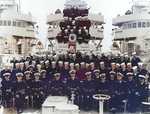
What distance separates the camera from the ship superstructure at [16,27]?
95.0 ft

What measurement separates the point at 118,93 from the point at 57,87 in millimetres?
2238

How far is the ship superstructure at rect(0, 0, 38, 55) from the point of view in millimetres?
28969

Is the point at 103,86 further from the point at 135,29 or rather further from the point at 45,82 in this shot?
the point at 135,29

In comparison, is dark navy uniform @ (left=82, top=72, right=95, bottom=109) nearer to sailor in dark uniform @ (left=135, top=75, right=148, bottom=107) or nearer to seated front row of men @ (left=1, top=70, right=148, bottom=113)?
seated front row of men @ (left=1, top=70, right=148, bottom=113)

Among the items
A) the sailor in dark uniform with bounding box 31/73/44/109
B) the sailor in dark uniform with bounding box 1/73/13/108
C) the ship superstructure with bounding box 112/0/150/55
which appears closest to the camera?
the sailor in dark uniform with bounding box 1/73/13/108

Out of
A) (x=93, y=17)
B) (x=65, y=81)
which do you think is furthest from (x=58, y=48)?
(x=93, y=17)

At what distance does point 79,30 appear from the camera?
1766 centimetres

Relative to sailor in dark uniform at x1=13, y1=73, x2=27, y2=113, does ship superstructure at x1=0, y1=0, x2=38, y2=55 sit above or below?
above

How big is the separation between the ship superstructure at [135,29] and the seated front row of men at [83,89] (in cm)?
1736

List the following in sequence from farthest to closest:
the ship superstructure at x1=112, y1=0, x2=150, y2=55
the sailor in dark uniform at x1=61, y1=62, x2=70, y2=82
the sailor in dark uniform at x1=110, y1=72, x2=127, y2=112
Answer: the ship superstructure at x1=112, y1=0, x2=150, y2=55
the sailor in dark uniform at x1=61, y1=62, x2=70, y2=82
the sailor in dark uniform at x1=110, y1=72, x2=127, y2=112

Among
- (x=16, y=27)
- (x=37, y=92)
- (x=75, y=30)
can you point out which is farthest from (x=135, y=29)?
(x=37, y=92)

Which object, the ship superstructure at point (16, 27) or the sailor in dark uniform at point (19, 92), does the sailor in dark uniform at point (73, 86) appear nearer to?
the sailor in dark uniform at point (19, 92)

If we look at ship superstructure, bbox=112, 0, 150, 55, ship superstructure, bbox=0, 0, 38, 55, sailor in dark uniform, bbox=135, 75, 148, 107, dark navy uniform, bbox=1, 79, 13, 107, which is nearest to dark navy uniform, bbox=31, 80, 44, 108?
dark navy uniform, bbox=1, 79, 13, 107

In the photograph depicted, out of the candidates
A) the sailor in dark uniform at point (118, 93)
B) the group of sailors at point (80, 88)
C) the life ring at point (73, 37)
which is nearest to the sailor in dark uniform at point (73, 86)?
the group of sailors at point (80, 88)
